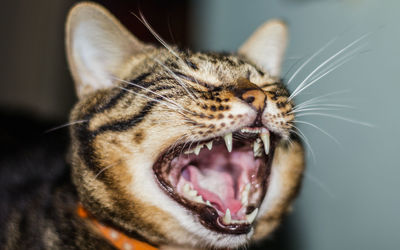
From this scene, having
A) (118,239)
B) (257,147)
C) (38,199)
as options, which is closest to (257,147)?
(257,147)

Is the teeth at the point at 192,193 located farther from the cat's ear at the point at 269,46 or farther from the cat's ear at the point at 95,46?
the cat's ear at the point at 269,46

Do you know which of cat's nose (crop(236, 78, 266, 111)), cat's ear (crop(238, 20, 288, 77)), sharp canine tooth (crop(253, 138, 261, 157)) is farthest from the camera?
cat's ear (crop(238, 20, 288, 77))

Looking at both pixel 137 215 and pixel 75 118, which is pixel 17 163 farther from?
pixel 137 215

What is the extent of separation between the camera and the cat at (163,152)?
900 mm

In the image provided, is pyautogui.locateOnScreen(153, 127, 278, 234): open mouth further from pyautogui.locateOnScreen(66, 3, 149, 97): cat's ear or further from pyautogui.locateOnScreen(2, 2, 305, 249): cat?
pyautogui.locateOnScreen(66, 3, 149, 97): cat's ear

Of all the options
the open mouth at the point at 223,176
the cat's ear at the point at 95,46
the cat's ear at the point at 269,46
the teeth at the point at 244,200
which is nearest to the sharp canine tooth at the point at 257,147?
the open mouth at the point at 223,176

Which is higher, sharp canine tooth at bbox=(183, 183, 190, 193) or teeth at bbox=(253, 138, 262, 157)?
teeth at bbox=(253, 138, 262, 157)

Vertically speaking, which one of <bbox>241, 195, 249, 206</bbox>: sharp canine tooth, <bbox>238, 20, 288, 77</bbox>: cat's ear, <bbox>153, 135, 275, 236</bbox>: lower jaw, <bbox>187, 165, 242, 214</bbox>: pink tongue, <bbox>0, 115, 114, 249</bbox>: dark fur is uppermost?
<bbox>238, 20, 288, 77</bbox>: cat's ear

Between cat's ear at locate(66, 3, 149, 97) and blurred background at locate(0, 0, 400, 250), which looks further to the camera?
blurred background at locate(0, 0, 400, 250)

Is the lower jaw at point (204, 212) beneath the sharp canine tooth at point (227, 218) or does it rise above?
beneath

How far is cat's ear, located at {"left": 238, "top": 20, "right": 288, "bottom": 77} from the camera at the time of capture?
4.01 feet

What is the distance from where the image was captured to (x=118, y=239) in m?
1.00

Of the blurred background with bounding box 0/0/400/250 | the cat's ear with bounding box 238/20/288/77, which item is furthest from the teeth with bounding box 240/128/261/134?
the cat's ear with bounding box 238/20/288/77

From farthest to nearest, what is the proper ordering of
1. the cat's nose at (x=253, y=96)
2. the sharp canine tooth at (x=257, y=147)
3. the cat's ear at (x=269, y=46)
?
1. the cat's ear at (x=269, y=46)
2. the sharp canine tooth at (x=257, y=147)
3. the cat's nose at (x=253, y=96)
